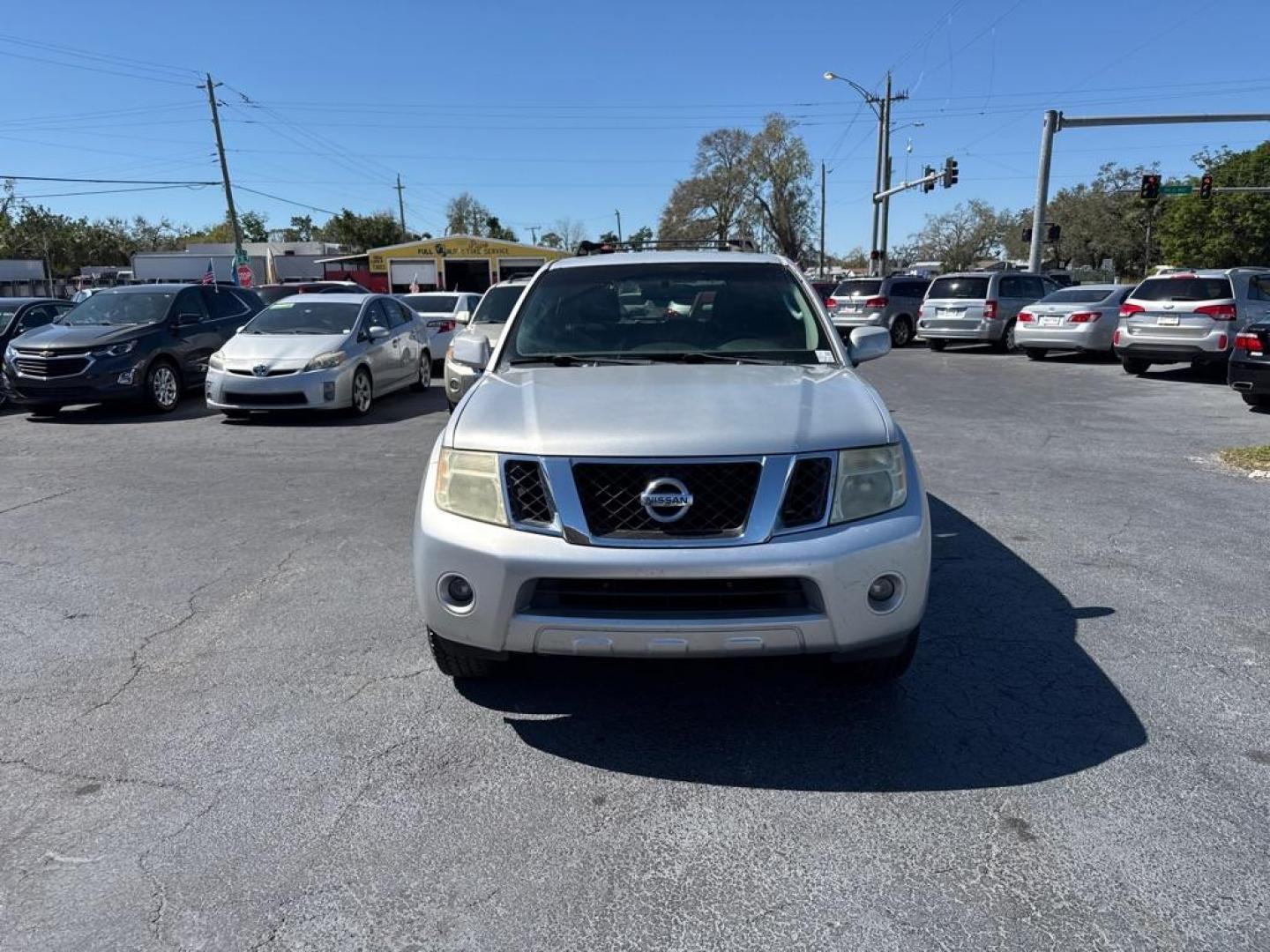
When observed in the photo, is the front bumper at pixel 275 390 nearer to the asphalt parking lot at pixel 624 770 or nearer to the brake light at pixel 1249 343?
the asphalt parking lot at pixel 624 770

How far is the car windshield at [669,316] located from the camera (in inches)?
172

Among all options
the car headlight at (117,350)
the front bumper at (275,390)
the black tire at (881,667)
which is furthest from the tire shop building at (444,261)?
the black tire at (881,667)

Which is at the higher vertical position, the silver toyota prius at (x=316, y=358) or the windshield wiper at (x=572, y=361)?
the windshield wiper at (x=572, y=361)

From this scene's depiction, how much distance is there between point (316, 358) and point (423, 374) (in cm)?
320

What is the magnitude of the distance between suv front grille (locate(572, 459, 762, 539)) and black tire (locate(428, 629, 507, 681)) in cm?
72

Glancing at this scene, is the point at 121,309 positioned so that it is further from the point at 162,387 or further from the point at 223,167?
the point at 223,167

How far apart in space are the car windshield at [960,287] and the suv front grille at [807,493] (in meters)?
19.2

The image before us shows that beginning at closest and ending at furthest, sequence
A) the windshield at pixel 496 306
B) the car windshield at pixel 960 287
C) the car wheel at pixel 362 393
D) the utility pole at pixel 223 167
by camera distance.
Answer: the car wheel at pixel 362 393 < the windshield at pixel 496 306 < the car windshield at pixel 960 287 < the utility pole at pixel 223 167

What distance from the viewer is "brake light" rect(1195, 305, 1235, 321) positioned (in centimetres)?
1375

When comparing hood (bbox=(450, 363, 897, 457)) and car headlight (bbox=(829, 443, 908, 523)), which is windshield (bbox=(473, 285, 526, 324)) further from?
car headlight (bbox=(829, 443, 908, 523))

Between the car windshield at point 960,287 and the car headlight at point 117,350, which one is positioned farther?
the car windshield at point 960,287

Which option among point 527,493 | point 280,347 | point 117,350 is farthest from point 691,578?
point 117,350

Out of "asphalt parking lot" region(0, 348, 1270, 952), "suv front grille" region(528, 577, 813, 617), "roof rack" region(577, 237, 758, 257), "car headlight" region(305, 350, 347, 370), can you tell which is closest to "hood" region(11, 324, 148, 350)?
"car headlight" region(305, 350, 347, 370)

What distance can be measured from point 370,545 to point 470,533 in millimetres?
2905
